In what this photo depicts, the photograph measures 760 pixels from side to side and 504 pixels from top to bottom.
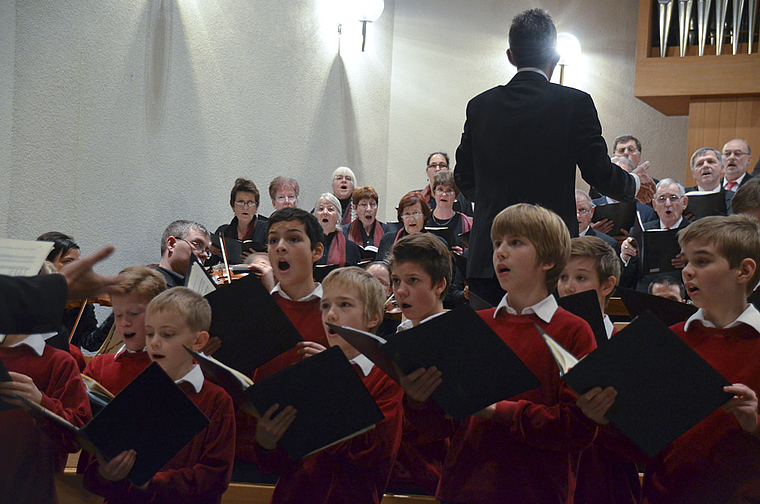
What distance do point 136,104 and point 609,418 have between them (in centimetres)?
455

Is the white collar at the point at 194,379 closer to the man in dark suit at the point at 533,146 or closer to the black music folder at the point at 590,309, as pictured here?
the man in dark suit at the point at 533,146

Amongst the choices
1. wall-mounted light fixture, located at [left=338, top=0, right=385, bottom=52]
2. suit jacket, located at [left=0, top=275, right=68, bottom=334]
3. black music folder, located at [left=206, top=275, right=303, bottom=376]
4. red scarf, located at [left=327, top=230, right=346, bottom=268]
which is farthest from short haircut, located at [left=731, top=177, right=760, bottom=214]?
wall-mounted light fixture, located at [left=338, top=0, right=385, bottom=52]

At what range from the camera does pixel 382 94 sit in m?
8.94

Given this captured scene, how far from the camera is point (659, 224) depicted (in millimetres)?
4934

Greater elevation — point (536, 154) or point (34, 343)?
point (536, 154)

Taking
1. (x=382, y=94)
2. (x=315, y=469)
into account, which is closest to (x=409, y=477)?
(x=315, y=469)

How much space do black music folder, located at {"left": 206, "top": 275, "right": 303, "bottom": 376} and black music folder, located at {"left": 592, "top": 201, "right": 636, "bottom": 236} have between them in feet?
10.3

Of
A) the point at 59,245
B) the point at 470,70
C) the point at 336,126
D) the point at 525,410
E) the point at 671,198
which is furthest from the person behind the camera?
the point at 470,70

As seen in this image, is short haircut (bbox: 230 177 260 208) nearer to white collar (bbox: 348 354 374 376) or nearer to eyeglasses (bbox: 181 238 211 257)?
eyeglasses (bbox: 181 238 211 257)

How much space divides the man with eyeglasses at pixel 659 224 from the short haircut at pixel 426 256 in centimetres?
217

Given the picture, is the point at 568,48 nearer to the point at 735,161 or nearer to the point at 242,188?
the point at 735,161

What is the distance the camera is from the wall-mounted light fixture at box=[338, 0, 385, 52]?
26.2 ft

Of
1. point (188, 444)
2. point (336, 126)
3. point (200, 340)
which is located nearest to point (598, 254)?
point (200, 340)

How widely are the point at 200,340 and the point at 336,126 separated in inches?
235
